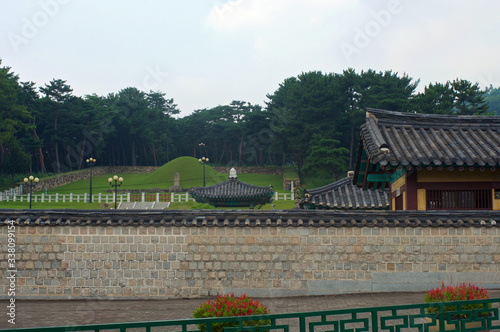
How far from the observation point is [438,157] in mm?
11547

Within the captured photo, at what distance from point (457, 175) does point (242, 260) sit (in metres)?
6.33

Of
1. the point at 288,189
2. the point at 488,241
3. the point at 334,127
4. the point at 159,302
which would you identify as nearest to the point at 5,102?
the point at 288,189

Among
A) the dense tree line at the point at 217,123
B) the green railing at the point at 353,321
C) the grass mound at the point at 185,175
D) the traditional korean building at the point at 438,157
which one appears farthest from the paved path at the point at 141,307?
the grass mound at the point at 185,175

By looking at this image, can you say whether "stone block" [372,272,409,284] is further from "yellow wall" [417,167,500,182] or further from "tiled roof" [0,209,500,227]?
"yellow wall" [417,167,500,182]

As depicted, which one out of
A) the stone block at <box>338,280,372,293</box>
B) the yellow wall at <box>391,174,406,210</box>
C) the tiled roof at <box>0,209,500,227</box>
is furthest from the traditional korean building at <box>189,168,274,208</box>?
the stone block at <box>338,280,372,293</box>

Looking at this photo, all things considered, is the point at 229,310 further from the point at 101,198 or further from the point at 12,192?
the point at 12,192

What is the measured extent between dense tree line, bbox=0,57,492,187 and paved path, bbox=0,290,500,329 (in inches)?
1732

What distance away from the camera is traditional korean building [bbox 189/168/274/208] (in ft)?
79.2

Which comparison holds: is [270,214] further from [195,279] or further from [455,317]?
[455,317]

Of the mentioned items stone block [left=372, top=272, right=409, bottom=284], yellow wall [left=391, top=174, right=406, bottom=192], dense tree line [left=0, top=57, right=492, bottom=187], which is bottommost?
stone block [left=372, top=272, right=409, bottom=284]

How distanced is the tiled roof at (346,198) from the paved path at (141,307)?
652 centimetres

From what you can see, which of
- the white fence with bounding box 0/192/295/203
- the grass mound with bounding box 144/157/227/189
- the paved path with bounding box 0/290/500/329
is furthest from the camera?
the grass mound with bounding box 144/157/227/189

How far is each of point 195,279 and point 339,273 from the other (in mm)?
3569

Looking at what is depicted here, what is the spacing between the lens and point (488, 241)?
11.0m
